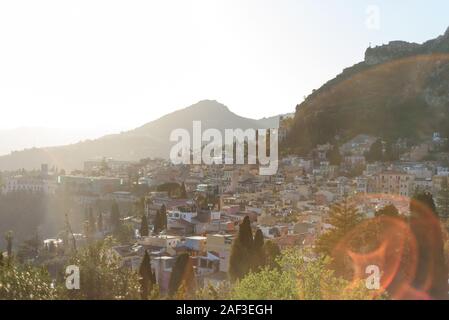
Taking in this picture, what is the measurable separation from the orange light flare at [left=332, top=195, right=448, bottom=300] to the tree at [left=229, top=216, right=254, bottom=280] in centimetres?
319

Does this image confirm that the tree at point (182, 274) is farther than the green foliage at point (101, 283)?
Yes

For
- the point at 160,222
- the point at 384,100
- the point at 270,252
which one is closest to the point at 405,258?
the point at 270,252

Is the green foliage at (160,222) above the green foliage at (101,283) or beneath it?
beneath

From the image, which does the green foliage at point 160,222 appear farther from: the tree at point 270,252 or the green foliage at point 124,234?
the tree at point 270,252

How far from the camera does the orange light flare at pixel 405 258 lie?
54.0 feet

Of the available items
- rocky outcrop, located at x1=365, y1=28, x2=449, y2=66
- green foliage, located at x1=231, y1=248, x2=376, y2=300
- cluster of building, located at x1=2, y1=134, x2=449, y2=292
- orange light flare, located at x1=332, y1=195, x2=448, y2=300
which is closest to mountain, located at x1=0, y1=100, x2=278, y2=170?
cluster of building, located at x1=2, y1=134, x2=449, y2=292

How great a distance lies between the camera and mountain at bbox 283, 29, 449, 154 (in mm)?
71188

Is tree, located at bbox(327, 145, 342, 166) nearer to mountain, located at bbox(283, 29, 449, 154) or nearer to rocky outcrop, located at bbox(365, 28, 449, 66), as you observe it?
mountain, located at bbox(283, 29, 449, 154)

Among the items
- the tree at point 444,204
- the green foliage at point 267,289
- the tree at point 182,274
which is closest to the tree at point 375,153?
the tree at point 444,204

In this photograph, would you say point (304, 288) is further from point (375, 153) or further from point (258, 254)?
point (375, 153)

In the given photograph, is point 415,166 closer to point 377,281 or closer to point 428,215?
point 428,215

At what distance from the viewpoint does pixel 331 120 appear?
73.2 meters

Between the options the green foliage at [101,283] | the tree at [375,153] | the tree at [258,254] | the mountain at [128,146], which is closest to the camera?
the green foliage at [101,283]

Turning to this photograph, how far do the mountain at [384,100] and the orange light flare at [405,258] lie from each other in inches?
1933
